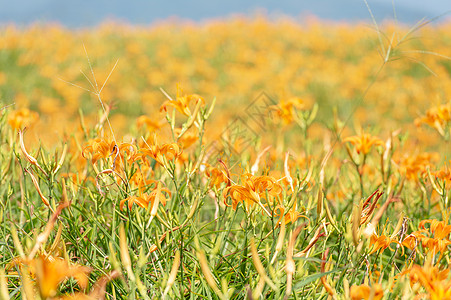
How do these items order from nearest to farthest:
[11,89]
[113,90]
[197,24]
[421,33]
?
[11,89], [113,90], [421,33], [197,24]

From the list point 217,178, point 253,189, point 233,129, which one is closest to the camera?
point 253,189

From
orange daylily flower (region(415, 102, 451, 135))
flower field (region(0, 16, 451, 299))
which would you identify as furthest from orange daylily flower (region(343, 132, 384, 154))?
orange daylily flower (region(415, 102, 451, 135))

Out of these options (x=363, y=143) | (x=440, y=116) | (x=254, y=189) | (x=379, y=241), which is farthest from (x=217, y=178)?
(x=440, y=116)

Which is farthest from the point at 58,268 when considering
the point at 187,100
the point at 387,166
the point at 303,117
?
the point at 303,117

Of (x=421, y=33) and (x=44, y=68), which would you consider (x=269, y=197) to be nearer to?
(x=44, y=68)

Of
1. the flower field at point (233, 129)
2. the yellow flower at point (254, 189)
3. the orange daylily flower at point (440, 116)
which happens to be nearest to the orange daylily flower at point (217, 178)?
the flower field at point (233, 129)

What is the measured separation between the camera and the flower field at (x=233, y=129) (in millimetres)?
1394

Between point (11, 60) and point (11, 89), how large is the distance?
1220 mm

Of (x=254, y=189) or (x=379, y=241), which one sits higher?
(x=254, y=189)

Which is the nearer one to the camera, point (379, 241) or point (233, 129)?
point (379, 241)

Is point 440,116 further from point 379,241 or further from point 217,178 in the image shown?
point 217,178

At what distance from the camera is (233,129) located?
6.77 ft

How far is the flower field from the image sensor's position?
1.39 metres

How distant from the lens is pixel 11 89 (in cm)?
683
